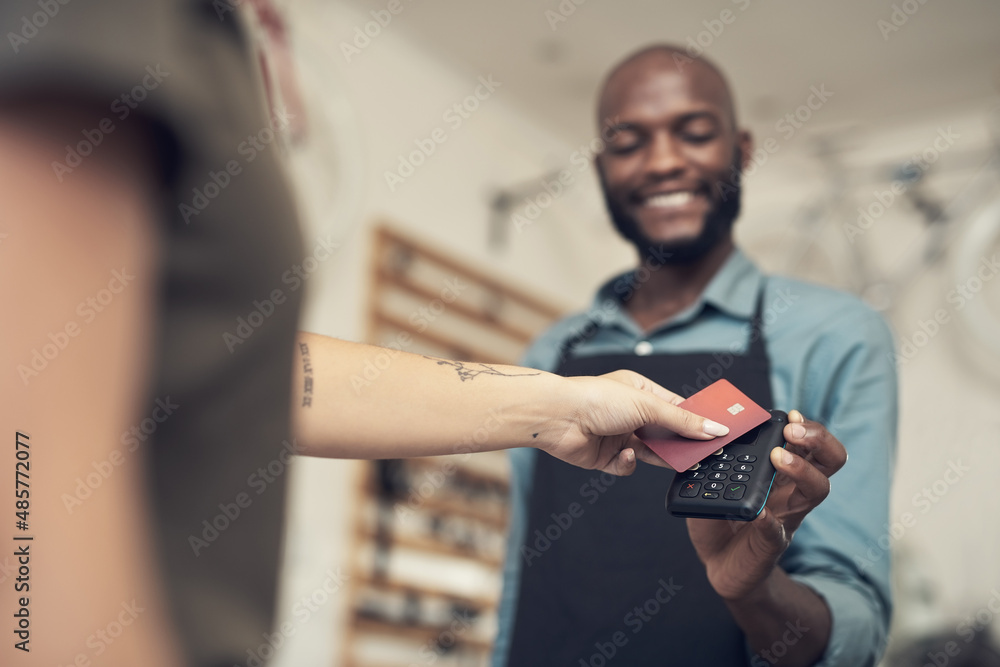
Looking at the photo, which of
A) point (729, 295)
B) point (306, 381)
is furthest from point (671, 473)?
point (306, 381)

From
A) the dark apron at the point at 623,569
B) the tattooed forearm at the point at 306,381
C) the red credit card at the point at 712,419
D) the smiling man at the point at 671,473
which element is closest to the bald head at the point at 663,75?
the smiling man at the point at 671,473

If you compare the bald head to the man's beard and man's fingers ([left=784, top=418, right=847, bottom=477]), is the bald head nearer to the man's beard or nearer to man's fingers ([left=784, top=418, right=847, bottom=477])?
the man's beard

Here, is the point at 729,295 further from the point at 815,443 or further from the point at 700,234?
the point at 815,443

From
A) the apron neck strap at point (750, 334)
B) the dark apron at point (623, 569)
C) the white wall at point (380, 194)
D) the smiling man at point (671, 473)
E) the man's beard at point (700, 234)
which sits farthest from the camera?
the white wall at point (380, 194)

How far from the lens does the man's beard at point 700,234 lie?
4.16ft

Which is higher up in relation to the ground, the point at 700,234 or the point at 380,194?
the point at 380,194

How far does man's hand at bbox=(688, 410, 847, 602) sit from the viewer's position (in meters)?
0.68

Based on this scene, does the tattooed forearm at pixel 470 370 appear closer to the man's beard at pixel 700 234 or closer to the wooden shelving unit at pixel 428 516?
the man's beard at pixel 700 234

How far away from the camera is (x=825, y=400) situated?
105cm

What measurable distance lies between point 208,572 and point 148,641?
3 centimetres

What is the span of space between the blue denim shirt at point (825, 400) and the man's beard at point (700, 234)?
44 mm

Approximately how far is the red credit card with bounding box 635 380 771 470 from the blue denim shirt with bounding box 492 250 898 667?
11.3 inches

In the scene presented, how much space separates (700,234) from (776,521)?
642 millimetres

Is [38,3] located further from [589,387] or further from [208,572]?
[589,387]
